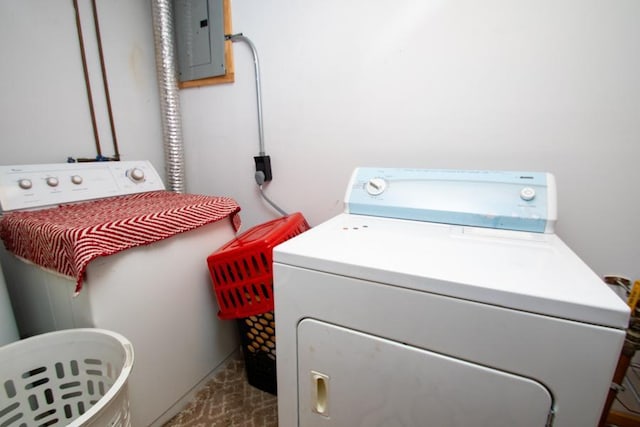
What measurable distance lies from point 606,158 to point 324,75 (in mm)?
1084

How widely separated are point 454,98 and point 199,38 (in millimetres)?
1323

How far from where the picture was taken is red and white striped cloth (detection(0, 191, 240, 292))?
739mm

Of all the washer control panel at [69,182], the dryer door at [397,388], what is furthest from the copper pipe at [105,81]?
the dryer door at [397,388]

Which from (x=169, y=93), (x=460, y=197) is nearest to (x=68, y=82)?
(x=169, y=93)

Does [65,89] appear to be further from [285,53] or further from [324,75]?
[324,75]

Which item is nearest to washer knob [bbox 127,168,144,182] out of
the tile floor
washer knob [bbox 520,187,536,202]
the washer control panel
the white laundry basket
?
the washer control panel

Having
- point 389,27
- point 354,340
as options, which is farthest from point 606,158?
point 354,340

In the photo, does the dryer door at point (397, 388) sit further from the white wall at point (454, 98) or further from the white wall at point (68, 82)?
the white wall at point (68, 82)

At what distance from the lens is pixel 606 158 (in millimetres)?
918

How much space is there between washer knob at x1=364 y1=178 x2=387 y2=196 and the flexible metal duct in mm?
1076

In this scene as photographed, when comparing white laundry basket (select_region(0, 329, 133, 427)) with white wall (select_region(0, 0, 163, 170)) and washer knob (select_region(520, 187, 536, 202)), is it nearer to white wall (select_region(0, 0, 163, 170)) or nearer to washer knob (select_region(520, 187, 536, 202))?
white wall (select_region(0, 0, 163, 170))

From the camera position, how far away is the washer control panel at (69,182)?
0.97 m

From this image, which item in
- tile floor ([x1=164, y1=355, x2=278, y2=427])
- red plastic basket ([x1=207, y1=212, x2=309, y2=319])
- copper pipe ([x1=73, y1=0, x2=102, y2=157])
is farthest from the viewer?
copper pipe ([x1=73, y1=0, x2=102, y2=157])

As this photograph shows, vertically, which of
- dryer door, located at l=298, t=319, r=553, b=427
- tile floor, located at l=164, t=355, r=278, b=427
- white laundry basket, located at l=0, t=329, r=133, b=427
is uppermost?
dryer door, located at l=298, t=319, r=553, b=427
